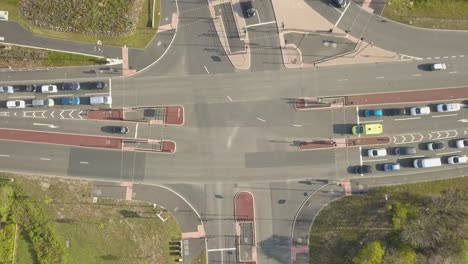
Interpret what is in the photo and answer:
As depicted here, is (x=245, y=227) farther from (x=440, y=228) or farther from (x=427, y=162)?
(x=427, y=162)

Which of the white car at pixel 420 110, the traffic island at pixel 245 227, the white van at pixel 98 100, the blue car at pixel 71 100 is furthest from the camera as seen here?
the blue car at pixel 71 100

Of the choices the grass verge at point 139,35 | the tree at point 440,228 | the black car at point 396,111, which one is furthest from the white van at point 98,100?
the tree at point 440,228

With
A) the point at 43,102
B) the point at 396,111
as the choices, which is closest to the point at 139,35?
the point at 43,102

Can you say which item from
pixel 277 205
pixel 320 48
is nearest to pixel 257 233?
pixel 277 205

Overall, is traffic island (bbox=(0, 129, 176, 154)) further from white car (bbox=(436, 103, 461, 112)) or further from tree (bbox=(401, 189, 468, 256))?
white car (bbox=(436, 103, 461, 112))

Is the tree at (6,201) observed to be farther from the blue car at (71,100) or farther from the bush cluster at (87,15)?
the bush cluster at (87,15)

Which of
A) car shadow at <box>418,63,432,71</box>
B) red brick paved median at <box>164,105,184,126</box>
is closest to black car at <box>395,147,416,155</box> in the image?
car shadow at <box>418,63,432,71</box>

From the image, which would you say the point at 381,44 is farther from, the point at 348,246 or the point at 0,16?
the point at 0,16
